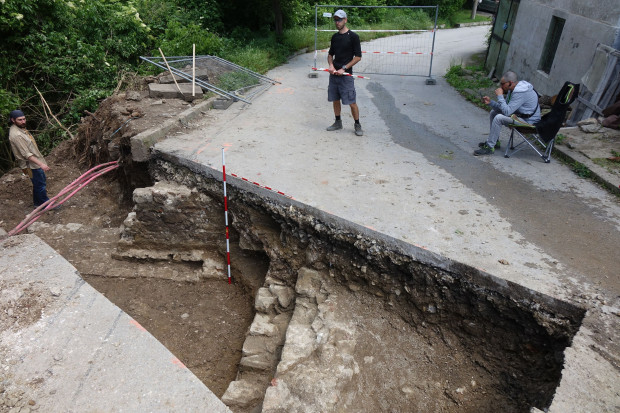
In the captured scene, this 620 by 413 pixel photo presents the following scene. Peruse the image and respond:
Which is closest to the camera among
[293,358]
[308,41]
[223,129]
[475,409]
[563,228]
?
[475,409]

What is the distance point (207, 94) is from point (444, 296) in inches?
254

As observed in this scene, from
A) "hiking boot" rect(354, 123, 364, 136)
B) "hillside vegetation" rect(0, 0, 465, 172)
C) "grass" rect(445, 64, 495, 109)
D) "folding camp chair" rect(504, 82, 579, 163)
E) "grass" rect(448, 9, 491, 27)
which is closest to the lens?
"folding camp chair" rect(504, 82, 579, 163)

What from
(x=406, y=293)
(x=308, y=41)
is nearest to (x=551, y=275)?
(x=406, y=293)

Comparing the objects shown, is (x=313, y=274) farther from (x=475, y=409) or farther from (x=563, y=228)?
(x=563, y=228)

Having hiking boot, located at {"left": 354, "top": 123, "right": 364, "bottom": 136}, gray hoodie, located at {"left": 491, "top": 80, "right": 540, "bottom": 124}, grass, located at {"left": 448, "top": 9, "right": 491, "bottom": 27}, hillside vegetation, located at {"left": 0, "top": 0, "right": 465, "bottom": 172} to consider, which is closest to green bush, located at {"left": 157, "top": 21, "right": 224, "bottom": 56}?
hillside vegetation, located at {"left": 0, "top": 0, "right": 465, "bottom": 172}

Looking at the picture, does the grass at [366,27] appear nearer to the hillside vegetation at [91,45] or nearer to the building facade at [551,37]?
the hillside vegetation at [91,45]

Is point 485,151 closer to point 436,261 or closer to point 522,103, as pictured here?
point 522,103

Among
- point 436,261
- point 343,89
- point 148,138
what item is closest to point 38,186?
point 148,138

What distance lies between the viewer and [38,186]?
7.04 m

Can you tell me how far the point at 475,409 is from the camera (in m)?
3.79

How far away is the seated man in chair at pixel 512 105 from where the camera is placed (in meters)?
6.42

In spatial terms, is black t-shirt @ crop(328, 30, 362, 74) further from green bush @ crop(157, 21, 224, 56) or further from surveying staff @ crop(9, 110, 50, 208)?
surveying staff @ crop(9, 110, 50, 208)

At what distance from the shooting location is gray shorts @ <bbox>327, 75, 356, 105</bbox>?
7220 mm

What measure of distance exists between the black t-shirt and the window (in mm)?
4867
